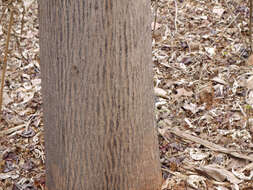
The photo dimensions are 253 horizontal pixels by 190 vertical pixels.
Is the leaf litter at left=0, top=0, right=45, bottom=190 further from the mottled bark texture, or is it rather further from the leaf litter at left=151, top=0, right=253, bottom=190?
the leaf litter at left=151, top=0, right=253, bottom=190

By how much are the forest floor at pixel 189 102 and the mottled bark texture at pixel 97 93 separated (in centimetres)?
39

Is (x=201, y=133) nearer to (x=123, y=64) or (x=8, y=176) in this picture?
(x=123, y=64)

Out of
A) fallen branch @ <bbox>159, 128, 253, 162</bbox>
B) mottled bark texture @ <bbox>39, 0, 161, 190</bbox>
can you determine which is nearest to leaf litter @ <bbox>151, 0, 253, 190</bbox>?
fallen branch @ <bbox>159, 128, 253, 162</bbox>

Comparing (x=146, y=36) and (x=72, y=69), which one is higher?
(x=146, y=36)

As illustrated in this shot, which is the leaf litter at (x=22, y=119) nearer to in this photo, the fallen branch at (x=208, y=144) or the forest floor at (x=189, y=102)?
the forest floor at (x=189, y=102)

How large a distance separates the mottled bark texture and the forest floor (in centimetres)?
39

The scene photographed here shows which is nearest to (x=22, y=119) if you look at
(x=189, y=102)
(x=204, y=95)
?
(x=189, y=102)

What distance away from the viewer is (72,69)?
6.17 ft

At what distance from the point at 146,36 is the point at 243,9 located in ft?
8.90

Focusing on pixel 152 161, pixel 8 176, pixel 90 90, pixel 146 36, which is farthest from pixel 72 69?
pixel 8 176

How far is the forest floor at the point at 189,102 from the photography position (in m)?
2.54

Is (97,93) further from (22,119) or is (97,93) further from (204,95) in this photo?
(22,119)

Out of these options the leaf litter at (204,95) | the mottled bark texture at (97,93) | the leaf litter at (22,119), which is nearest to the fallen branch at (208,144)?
the leaf litter at (204,95)

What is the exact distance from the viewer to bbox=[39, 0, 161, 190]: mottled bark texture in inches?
72.2
